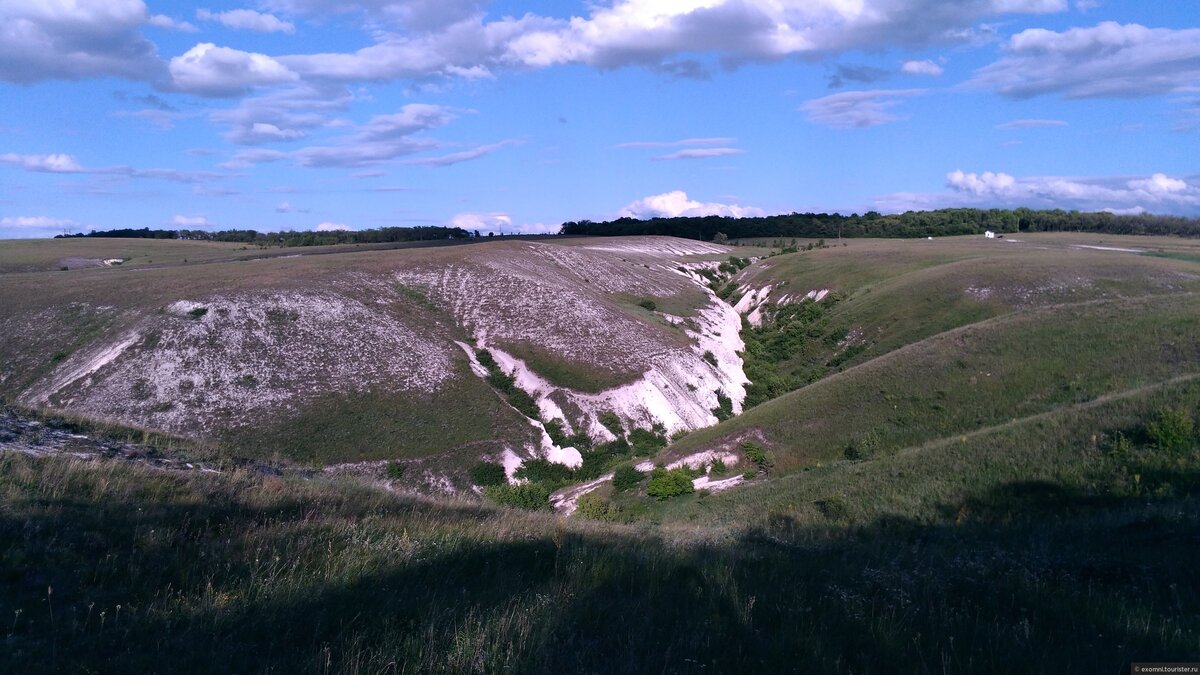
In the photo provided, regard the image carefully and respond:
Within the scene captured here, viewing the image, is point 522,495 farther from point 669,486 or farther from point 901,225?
point 901,225

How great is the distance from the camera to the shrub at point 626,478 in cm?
2842

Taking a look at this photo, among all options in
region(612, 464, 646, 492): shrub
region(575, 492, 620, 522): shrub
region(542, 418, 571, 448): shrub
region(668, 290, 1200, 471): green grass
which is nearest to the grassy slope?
region(668, 290, 1200, 471): green grass

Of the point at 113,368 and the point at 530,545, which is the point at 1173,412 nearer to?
the point at 530,545

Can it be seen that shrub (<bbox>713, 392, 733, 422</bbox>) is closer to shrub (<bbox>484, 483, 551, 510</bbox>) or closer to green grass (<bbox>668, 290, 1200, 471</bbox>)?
green grass (<bbox>668, 290, 1200, 471</bbox>)

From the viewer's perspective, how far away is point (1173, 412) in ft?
46.6

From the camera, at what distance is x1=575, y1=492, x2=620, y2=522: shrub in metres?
23.5

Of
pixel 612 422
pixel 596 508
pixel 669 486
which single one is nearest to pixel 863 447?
pixel 669 486

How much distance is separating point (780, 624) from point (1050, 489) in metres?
10.3

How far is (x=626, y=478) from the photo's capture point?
94.8 ft

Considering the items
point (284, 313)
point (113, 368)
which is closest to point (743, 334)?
point (284, 313)

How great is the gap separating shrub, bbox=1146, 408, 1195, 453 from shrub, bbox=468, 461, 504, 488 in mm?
25068

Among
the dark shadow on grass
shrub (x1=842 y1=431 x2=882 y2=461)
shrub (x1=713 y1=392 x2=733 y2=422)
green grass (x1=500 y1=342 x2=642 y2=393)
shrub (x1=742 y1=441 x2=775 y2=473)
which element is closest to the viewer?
the dark shadow on grass

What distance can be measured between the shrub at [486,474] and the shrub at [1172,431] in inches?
987

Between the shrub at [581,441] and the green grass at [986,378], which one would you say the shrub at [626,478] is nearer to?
the green grass at [986,378]
